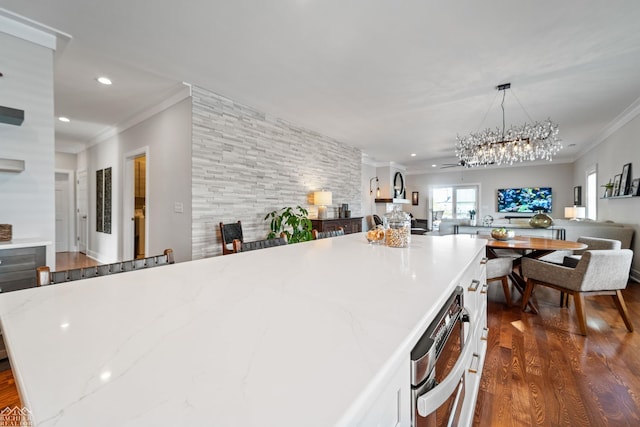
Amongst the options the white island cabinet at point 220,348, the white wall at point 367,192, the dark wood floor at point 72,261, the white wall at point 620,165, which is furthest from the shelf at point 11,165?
the white wall at point 620,165

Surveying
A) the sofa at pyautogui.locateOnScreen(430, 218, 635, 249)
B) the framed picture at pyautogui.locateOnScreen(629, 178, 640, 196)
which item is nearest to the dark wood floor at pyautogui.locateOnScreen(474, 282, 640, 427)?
the sofa at pyautogui.locateOnScreen(430, 218, 635, 249)

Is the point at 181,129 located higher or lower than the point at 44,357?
higher

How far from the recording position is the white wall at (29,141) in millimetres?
2184

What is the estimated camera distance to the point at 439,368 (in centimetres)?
75

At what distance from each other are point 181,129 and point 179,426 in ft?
12.4

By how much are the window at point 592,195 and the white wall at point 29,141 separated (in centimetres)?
892

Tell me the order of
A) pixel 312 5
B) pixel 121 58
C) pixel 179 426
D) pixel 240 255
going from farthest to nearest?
pixel 121 58 → pixel 312 5 → pixel 240 255 → pixel 179 426

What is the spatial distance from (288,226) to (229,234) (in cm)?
117

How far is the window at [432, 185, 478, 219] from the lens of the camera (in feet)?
31.2

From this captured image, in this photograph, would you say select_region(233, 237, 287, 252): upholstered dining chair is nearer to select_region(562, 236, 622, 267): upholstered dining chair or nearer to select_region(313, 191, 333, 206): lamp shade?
select_region(313, 191, 333, 206): lamp shade

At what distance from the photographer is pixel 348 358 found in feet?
1.55

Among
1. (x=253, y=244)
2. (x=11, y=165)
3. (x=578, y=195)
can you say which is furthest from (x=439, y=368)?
(x=578, y=195)

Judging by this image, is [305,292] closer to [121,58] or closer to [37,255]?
[37,255]

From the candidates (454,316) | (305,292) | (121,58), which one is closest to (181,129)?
(121,58)
